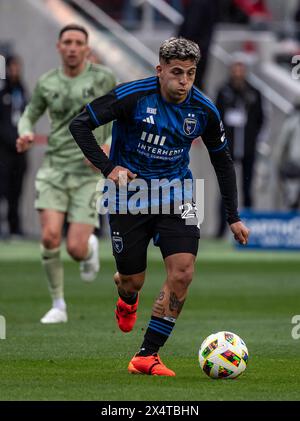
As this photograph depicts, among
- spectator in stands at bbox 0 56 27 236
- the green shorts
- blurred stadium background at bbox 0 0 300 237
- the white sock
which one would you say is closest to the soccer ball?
the white sock

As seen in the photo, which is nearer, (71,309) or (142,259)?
(142,259)

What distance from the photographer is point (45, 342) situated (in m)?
11.2

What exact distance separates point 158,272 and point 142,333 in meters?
6.28

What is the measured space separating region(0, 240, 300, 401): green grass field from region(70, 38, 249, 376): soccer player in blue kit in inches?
22.8

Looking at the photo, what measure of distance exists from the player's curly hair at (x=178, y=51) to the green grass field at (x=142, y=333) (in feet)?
7.06

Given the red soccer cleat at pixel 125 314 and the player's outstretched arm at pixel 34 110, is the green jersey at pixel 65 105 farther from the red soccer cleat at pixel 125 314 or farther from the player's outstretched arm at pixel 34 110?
the red soccer cleat at pixel 125 314

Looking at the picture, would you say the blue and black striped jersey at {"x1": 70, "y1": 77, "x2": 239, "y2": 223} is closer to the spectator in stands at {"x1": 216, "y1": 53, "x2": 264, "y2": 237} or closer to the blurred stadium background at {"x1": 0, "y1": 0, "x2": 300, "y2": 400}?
the blurred stadium background at {"x1": 0, "y1": 0, "x2": 300, "y2": 400}

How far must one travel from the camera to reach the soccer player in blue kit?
30.3ft

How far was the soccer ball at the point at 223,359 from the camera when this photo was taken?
9.09m

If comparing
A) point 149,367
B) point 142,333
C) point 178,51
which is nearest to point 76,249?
point 142,333
